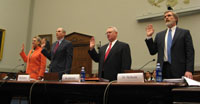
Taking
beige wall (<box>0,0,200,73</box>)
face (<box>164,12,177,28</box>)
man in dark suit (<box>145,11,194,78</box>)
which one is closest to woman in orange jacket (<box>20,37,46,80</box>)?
man in dark suit (<box>145,11,194,78</box>)

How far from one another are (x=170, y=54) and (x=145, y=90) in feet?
4.12

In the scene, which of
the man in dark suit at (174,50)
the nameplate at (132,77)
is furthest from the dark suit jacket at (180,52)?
the nameplate at (132,77)

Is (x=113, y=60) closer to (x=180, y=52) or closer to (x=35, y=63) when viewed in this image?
(x=180, y=52)

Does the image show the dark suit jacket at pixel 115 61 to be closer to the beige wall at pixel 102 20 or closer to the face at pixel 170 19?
the face at pixel 170 19

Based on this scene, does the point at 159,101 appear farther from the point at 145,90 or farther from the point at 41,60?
the point at 41,60

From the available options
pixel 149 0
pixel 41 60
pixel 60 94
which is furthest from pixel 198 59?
pixel 60 94

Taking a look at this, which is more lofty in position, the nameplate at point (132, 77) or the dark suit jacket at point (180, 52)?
the dark suit jacket at point (180, 52)

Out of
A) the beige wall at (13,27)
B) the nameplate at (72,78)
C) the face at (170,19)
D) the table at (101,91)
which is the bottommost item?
the table at (101,91)

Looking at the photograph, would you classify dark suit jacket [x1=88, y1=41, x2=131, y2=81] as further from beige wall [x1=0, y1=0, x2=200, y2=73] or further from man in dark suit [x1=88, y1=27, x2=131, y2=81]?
beige wall [x1=0, y1=0, x2=200, y2=73]

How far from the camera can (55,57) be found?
3.84 m

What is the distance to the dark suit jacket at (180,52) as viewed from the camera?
2709 mm

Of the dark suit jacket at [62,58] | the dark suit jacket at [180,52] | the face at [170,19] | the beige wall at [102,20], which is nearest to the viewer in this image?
the dark suit jacket at [180,52]

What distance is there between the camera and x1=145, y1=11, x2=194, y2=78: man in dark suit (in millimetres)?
2719

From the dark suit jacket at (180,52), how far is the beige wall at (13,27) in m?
7.51
